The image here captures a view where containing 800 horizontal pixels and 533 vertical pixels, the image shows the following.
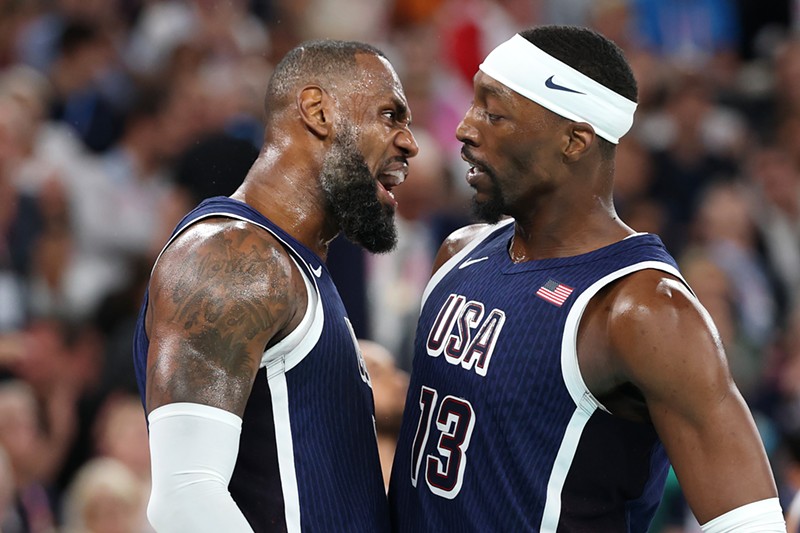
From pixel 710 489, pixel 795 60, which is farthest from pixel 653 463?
pixel 795 60

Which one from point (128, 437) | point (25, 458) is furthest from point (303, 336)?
point (25, 458)

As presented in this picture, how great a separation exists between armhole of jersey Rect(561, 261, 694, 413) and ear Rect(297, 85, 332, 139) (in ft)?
3.05

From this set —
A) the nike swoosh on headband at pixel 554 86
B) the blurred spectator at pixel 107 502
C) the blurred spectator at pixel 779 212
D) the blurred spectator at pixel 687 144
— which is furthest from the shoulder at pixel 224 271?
the blurred spectator at pixel 779 212

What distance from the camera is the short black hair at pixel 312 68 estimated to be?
12.6ft

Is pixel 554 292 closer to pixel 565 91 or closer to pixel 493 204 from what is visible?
pixel 493 204

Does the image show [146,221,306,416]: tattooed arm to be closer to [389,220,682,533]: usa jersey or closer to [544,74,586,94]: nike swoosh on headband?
[389,220,682,533]: usa jersey

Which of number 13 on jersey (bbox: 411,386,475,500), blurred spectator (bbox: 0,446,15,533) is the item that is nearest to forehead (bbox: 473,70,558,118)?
number 13 on jersey (bbox: 411,386,475,500)

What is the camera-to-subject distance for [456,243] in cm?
428

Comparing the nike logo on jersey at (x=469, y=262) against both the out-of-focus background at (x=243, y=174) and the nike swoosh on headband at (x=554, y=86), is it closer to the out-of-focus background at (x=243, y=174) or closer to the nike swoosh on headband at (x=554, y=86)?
the nike swoosh on headband at (x=554, y=86)

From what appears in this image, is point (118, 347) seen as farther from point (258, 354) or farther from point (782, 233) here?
point (782, 233)

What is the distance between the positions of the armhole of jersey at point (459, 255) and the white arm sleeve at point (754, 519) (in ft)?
4.09

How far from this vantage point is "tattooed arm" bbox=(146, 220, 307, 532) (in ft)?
10.4

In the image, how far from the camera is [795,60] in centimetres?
1077

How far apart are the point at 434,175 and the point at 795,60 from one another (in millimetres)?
4225
